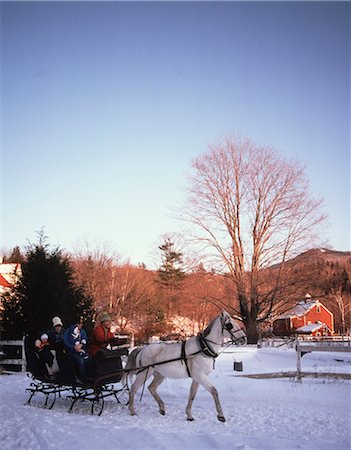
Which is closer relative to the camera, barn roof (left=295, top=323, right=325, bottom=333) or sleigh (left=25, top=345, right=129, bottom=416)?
sleigh (left=25, top=345, right=129, bottom=416)

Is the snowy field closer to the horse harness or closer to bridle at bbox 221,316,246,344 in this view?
the horse harness

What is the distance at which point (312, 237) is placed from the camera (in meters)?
27.9

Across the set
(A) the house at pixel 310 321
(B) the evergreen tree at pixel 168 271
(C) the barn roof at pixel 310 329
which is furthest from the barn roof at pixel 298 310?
(B) the evergreen tree at pixel 168 271

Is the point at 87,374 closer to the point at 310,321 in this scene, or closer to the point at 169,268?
the point at 169,268

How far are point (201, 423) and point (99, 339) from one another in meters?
2.93

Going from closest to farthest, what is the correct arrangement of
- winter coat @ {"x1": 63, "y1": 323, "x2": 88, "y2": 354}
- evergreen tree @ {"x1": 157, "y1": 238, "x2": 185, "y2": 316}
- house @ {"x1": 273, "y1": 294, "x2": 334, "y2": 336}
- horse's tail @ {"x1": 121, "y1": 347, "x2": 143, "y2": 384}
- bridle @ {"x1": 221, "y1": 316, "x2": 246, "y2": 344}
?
bridle @ {"x1": 221, "y1": 316, "x2": 246, "y2": 344}
winter coat @ {"x1": 63, "y1": 323, "x2": 88, "y2": 354}
horse's tail @ {"x1": 121, "y1": 347, "x2": 143, "y2": 384}
evergreen tree @ {"x1": 157, "y1": 238, "x2": 185, "y2": 316}
house @ {"x1": 273, "y1": 294, "x2": 334, "y2": 336}

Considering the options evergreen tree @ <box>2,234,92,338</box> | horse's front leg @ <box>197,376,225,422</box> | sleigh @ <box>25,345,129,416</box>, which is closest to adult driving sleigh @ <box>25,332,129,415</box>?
sleigh @ <box>25,345,129,416</box>

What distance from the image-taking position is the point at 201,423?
768cm

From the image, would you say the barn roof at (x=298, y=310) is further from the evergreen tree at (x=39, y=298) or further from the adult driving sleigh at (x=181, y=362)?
the adult driving sleigh at (x=181, y=362)

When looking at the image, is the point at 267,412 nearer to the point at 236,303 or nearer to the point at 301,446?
the point at 301,446

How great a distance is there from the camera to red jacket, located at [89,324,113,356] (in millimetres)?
9438

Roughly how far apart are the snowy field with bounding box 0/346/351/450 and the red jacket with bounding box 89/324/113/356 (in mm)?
1234

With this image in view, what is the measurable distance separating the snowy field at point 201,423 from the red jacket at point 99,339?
1234 millimetres

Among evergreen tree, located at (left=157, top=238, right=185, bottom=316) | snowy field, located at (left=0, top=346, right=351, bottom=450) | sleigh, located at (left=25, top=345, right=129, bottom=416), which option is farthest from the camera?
evergreen tree, located at (left=157, top=238, right=185, bottom=316)
